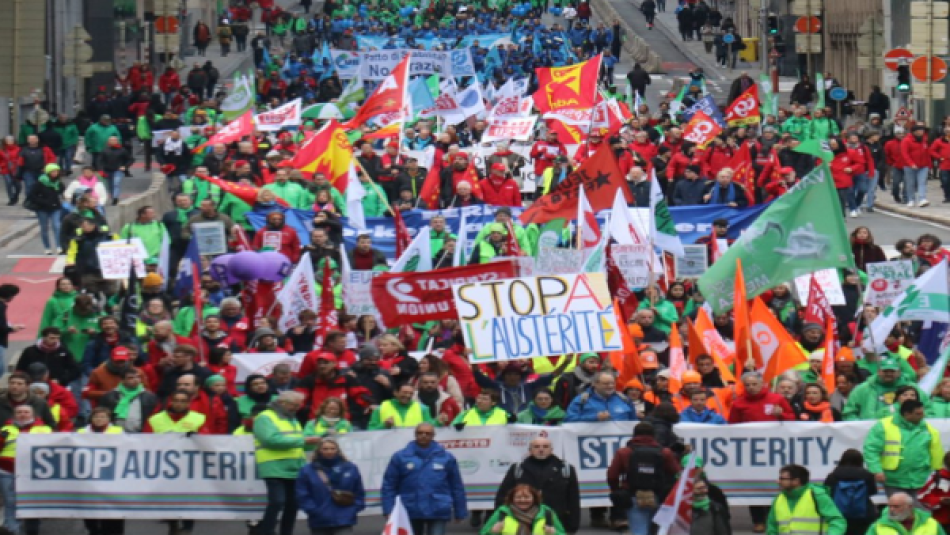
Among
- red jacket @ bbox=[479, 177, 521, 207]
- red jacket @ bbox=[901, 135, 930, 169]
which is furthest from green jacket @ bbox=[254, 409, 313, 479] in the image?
red jacket @ bbox=[901, 135, 930, 169]

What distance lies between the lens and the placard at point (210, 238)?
2341cm

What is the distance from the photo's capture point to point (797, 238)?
1856 centimetres

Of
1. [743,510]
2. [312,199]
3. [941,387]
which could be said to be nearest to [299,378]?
[743,510]

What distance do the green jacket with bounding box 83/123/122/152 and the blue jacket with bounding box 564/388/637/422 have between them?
20.7 m

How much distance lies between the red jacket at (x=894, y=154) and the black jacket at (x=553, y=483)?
20.1 m

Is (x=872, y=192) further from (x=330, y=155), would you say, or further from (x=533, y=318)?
Result: (x=533, y=318)

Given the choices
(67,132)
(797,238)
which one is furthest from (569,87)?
(797,238)

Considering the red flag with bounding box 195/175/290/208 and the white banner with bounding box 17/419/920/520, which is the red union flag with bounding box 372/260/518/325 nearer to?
the white banner with bounding box 17/419/920/520

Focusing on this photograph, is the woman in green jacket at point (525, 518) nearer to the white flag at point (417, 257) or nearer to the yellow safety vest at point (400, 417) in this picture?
the yellow safety vest at point (400, 417)

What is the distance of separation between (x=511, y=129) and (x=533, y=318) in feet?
52.5

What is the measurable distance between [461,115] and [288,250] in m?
13.7

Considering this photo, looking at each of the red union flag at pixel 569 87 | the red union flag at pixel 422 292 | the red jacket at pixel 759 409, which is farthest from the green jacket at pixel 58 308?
the red union flag at pixel 569 87

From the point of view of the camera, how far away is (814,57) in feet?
205

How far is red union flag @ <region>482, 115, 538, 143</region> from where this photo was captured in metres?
33.6
